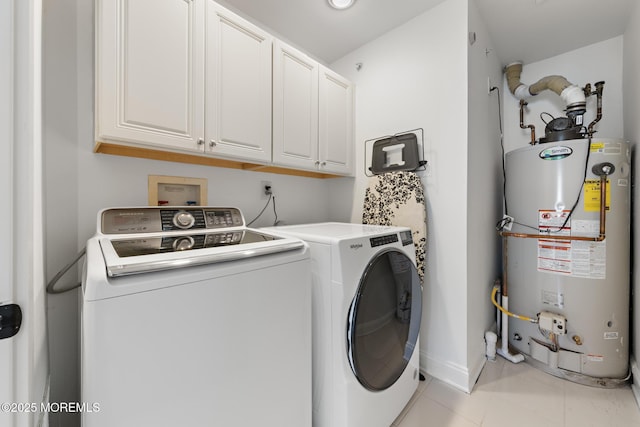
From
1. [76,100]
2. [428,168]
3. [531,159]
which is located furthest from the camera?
[531,159]

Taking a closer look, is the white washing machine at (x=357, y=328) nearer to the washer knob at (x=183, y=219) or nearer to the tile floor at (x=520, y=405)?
the tile floor at (x=520, y=405)

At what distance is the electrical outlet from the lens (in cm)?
199

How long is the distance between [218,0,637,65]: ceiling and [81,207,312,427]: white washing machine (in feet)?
5.86

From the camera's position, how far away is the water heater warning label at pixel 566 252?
1730 millimetres

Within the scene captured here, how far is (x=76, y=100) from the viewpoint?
1.19 m

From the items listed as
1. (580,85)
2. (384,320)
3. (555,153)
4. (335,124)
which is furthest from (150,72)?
(580,85)

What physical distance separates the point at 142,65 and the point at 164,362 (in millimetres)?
1242

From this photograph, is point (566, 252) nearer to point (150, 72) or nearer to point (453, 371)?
point (453, 371)

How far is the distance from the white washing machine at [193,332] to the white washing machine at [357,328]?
0.14 m

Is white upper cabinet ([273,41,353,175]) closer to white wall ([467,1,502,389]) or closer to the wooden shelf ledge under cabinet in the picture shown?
the wooden shelf ledge under cabinet

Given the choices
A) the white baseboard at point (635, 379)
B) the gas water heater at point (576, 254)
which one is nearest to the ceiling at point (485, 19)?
the gas water heater at point (576, 254)

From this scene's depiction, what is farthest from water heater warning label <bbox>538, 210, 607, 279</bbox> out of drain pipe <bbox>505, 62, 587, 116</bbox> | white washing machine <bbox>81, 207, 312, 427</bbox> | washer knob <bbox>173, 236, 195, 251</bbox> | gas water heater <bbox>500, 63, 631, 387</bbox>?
washer knob <bbox>173, 236, 195, 251</bbox>

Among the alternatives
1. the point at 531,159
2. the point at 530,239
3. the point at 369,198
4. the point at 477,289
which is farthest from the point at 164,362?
the point at 531,159

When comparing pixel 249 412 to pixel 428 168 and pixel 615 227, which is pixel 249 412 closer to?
pixel 428 168
